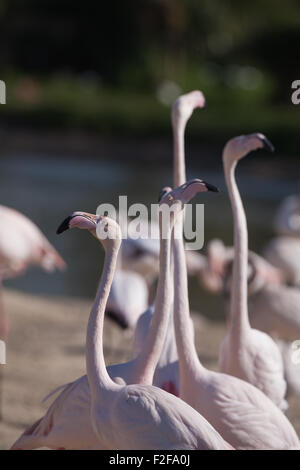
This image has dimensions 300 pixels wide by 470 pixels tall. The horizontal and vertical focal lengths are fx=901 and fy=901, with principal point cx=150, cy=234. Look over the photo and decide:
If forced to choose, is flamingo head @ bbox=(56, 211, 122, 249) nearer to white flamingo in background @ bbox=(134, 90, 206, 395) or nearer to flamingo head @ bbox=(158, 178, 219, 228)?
flamingo head @ bbox=(158, 178, 219, 228)

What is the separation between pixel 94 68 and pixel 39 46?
2.05 m

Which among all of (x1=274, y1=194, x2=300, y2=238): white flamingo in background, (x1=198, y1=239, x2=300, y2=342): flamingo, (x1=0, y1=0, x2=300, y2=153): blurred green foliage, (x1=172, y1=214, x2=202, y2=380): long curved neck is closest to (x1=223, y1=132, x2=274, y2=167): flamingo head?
(x1=172, y1=214, x2=202, y2=380): long curved neck

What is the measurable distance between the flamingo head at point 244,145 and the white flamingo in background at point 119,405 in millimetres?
530

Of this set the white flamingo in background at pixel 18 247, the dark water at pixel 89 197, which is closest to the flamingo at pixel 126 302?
the white flamingo in background at pixel 18 247

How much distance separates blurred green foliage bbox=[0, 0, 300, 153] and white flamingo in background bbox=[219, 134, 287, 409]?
837 inches

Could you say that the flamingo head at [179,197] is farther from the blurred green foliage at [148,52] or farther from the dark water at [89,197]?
the blurred green foliage at [148,52]

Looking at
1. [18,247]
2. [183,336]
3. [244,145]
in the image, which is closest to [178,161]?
[244,145]

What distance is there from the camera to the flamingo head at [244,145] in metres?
3.39

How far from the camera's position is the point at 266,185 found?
52.8 ft

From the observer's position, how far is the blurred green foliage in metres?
27.2

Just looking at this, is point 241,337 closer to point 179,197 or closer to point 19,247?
point 179,197

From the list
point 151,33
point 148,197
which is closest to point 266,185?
point 148,197

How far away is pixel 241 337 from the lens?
11.8 ft

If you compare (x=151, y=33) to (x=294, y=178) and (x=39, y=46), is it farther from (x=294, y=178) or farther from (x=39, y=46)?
(x=294, y=178)
